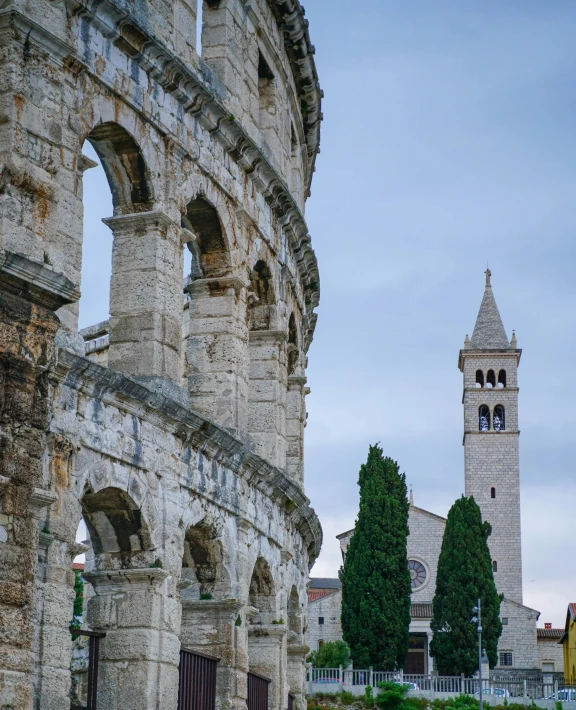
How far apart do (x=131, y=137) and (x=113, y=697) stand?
5.74 m

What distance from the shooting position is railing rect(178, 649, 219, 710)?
45.9ft

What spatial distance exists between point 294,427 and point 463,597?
1106 inches

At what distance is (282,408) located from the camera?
59.4 feet

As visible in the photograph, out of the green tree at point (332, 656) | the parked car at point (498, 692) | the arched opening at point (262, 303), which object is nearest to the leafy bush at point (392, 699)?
the parked car at point (498, 692)

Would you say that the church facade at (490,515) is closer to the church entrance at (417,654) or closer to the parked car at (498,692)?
the church entrance at (417,654)

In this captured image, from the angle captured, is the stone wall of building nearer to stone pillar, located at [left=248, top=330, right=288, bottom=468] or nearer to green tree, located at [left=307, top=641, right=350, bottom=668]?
green tree, located at [left=307, top=641, right=350, bottom=668]

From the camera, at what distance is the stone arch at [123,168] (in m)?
13.5

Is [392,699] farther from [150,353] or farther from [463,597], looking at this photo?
[150,353]

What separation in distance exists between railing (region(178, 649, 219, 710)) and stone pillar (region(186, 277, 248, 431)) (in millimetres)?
2798

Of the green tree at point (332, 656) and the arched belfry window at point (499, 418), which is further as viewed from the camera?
the arched belfry window at point (499, 418)

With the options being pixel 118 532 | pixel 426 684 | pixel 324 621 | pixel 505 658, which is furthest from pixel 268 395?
pixel 505 658

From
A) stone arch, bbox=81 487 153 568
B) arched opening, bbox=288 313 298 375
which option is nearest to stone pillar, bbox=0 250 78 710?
stone arch, bbox=81 487 153 568

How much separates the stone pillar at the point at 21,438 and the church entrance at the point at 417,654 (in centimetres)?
4785

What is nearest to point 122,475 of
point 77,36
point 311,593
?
point 77,36
